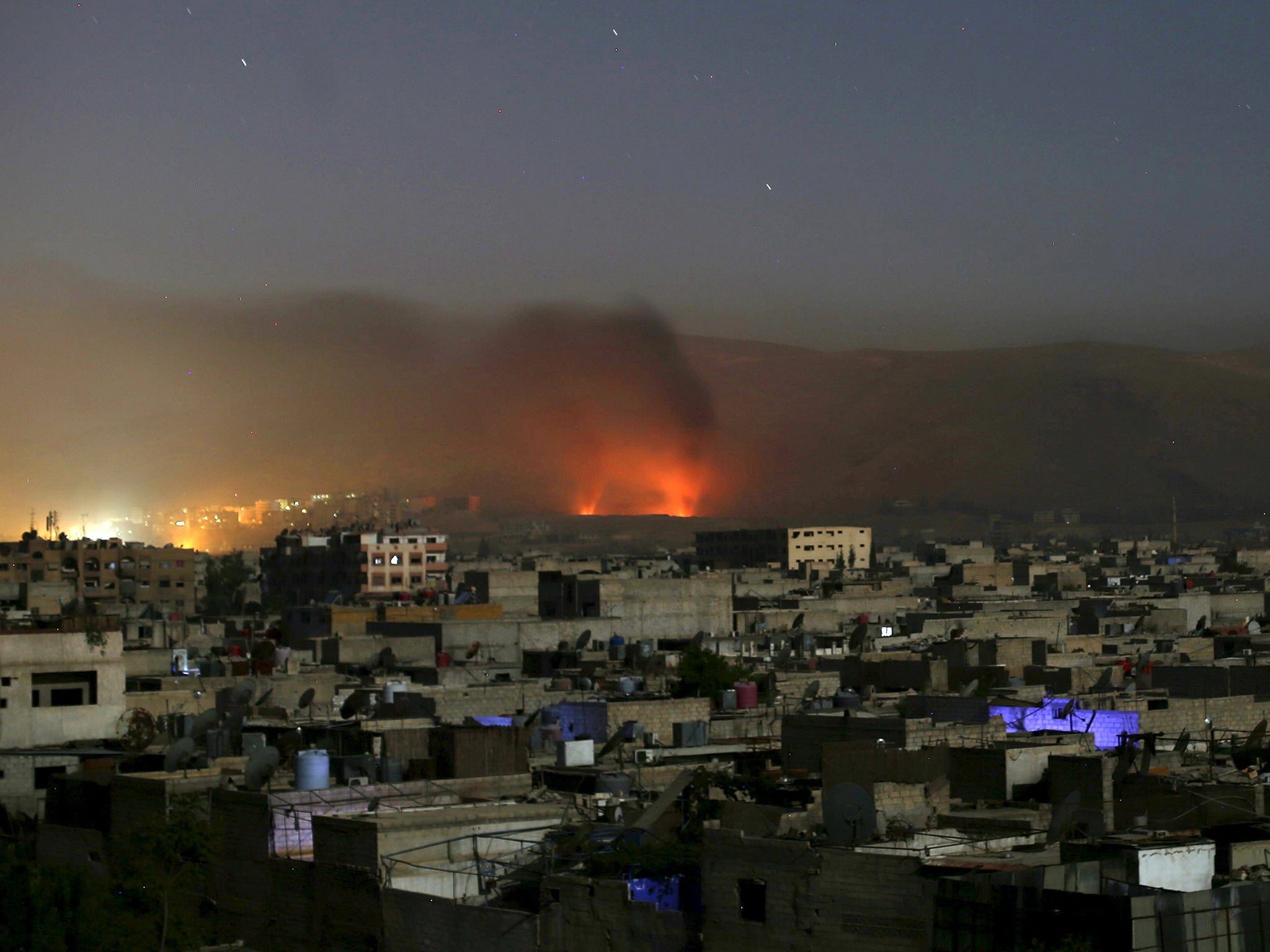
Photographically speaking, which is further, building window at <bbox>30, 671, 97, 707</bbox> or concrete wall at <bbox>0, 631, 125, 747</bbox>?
building window at <bbox>30, 671, 97, 707</bbox>

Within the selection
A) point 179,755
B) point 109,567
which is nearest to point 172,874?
point 179,755

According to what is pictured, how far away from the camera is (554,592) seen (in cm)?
5325

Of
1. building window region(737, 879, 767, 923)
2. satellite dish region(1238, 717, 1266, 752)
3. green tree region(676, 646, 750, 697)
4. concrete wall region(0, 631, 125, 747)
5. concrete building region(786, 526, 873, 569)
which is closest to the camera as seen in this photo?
building window region(737, 879, 767, 923)

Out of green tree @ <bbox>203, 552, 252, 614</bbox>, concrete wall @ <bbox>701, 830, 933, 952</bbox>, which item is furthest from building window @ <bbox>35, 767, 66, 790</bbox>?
green tree @ <bbox>203, 552, 252, 614</bbox>

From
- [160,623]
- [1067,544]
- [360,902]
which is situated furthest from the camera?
[1067,544]

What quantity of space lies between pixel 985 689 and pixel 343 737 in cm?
911

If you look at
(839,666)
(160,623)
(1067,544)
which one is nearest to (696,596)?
(160,623)

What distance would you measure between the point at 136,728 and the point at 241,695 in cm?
192

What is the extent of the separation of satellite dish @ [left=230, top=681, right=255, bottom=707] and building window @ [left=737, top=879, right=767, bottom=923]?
1283 cm

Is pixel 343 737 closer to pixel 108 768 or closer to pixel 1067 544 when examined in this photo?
pixel 108 768

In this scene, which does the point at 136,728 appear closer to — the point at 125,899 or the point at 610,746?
the point at 610,746

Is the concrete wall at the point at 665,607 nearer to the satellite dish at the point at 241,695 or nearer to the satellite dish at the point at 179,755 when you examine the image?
the satellite dish at the point at 241,695

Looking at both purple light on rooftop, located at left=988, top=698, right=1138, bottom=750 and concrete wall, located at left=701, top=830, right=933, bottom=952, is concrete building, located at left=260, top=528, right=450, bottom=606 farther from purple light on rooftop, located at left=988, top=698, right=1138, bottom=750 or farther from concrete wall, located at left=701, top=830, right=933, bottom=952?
concrete wall, located at left=701, top=830, right=933, bottom=952

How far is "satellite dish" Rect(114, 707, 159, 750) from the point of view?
21859 millimetres
